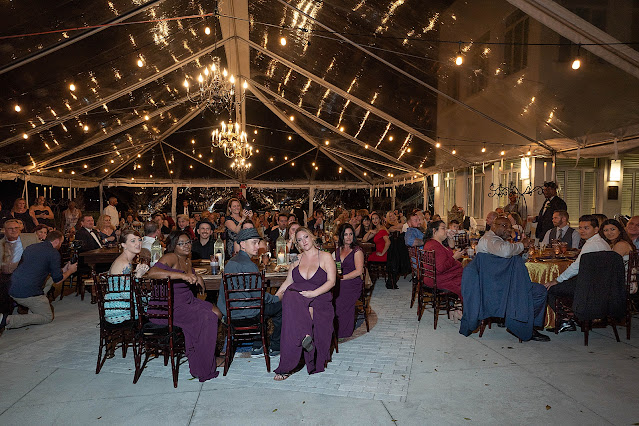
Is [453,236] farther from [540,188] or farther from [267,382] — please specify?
[267,382]

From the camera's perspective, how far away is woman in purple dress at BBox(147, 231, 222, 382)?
3.74m

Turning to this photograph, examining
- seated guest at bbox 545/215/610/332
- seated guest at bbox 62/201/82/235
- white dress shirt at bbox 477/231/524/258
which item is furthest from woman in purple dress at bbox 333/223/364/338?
seated guest at bbox 62/201/82/235

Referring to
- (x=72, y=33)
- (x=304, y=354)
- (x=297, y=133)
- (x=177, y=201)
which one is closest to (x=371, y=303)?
(x=304, y=354)

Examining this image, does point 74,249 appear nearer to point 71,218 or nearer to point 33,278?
point 33,278

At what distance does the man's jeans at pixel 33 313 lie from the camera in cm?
519

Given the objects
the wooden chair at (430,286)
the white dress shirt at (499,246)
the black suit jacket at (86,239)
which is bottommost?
the wooden chair at (430,286)

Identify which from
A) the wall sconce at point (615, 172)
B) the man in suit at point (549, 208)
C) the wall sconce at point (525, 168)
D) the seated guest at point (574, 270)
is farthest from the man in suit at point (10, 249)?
the wall sconce at point (615, 172)

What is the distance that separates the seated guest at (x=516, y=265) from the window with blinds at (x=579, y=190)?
5.70 m

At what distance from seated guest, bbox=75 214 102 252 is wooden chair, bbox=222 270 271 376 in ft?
13.5

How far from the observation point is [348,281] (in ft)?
16.7

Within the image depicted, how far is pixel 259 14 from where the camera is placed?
775 cm

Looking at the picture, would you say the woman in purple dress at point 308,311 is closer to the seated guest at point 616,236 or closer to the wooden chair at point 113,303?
the wooden chair at point 113,303

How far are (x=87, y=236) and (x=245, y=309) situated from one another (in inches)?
174

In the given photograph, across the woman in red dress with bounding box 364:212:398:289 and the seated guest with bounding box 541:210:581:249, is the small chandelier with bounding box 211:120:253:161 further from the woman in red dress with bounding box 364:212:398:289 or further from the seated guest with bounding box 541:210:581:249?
the seated guest with bounding box 541:210:581:249
